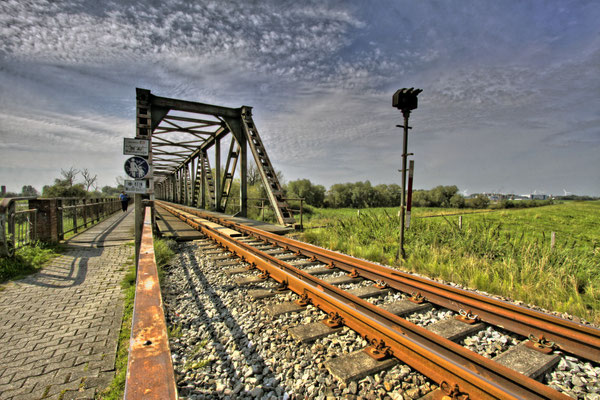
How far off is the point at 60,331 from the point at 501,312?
446 centimetres

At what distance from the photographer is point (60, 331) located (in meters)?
2.90

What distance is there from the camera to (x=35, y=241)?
6629mm

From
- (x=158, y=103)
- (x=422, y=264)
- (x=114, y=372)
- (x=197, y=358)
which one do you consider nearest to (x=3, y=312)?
(x=114, y=372)

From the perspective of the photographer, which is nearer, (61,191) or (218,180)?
(218,180)

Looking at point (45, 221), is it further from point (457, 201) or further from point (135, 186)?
point (457, 201)

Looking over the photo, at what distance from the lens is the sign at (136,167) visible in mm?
5301

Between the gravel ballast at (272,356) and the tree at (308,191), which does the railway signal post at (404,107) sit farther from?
the tree at (308,191)

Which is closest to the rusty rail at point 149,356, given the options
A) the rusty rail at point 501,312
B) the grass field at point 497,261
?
the rusty rail at point 501,312

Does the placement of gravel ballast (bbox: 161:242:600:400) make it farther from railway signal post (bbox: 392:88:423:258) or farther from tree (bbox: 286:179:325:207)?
tree (bbox: 286:179:325:207)

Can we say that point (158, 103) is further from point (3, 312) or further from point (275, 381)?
point (275, 381)

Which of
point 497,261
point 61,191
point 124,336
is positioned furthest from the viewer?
point 61,191

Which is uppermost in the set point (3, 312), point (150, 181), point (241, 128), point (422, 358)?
point (241, 128)

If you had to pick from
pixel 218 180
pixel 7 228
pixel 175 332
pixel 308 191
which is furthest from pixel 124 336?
pixel 308 191

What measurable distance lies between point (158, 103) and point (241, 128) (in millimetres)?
3540
